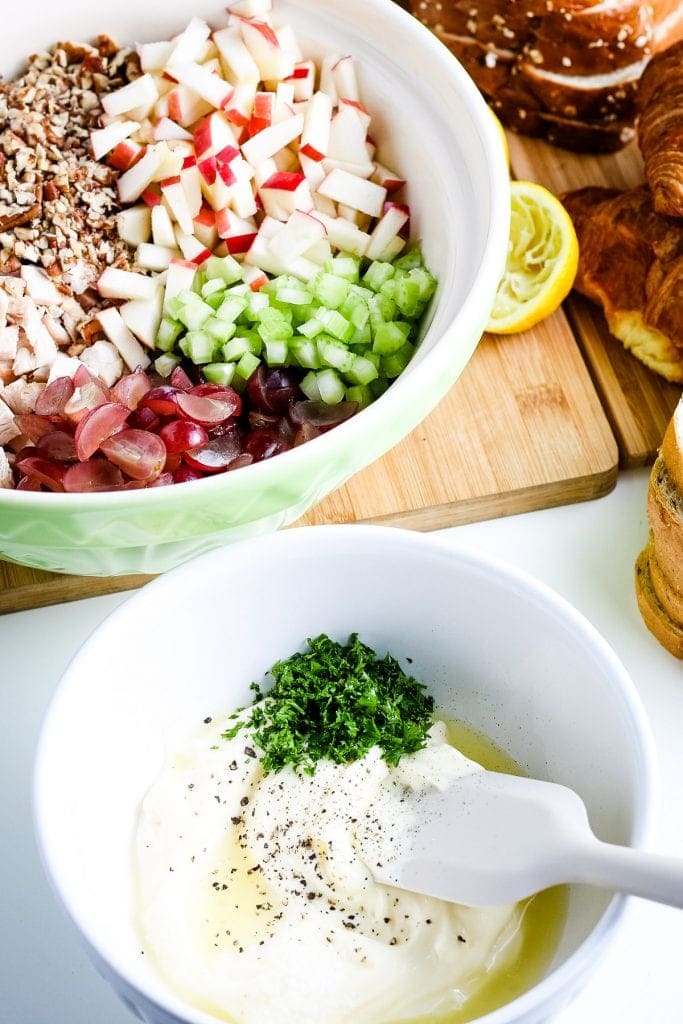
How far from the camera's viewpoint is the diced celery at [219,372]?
1621 mm

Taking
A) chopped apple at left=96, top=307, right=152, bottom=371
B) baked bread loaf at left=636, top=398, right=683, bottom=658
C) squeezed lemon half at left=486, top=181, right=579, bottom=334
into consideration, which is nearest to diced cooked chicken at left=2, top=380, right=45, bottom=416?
chopped apple at left=96, top=307, right=152, bottom=371

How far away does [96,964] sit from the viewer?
116 cm

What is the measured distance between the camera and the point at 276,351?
1627 mm

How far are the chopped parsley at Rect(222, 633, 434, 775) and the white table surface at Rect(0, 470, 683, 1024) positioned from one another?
35 cm

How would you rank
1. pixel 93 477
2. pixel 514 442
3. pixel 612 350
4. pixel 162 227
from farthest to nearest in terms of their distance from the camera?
pixel 612 350 → pixel 514 442 → pixel 162 227 → pixel 93 477

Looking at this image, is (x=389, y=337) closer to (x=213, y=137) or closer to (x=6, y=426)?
(x=213, y=137)

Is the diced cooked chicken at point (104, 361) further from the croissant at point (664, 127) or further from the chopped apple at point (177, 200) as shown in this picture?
the croissant at point (664, 127)

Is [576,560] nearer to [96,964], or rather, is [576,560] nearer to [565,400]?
[565,400]

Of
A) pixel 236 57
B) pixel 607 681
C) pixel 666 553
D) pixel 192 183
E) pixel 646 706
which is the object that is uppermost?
pixel 236 57

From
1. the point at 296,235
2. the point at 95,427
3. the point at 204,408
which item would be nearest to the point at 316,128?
the point at 296,235

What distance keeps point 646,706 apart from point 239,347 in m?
0.79

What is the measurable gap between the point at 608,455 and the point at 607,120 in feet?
2.15

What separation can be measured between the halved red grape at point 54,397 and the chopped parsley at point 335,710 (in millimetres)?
467

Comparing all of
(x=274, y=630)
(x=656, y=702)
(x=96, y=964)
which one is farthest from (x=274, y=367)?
(x=96, y=964)
